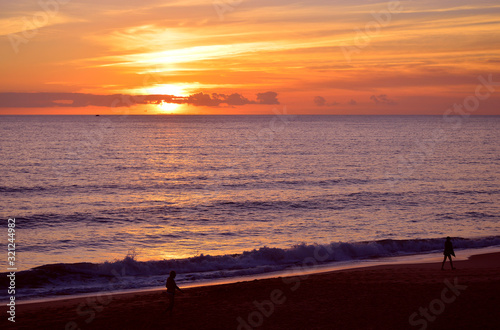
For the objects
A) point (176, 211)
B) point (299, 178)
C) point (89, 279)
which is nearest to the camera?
point (89, 279)

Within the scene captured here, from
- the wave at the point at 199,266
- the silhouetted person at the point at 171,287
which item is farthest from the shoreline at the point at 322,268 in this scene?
the silhouetted person at the point at 171,287

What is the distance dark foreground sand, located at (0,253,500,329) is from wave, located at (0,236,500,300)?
252cm

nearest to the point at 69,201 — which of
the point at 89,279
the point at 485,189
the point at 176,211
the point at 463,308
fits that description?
the point at 176,211

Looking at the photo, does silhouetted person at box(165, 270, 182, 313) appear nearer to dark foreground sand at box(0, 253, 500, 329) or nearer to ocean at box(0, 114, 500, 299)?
dark foreground sand at box(0, 253, 500, 329)

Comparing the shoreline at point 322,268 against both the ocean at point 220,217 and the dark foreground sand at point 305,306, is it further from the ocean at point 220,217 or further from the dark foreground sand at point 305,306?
the dark foreground sand at point 305,306

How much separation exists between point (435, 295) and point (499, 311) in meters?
2.51

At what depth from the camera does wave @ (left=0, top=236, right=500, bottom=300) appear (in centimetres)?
2133

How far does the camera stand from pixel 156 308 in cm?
1648

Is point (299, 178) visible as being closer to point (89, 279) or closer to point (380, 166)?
point (380, 166)

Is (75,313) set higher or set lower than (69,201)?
lower

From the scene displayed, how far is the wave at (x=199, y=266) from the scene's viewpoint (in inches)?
840

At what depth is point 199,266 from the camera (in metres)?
24.0

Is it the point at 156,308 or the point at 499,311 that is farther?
the point at 156,308

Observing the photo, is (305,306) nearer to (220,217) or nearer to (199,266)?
(199,266)
